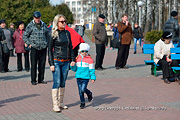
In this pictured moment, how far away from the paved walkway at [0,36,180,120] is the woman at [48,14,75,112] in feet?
1.55

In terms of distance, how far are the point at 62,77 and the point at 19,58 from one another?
22.6 ft

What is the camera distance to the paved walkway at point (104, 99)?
22.2 feet

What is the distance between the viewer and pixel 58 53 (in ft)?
23.3

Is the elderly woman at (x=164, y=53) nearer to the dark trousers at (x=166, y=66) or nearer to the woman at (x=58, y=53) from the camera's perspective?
the dark trousers at (x=166, y=66)

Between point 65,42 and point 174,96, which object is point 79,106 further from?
point 174,96

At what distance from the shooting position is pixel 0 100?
8.38 metres

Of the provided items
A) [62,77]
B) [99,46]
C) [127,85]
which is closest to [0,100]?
[62,77]

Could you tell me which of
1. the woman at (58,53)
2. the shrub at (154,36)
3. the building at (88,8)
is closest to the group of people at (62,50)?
the woman at (58,53)

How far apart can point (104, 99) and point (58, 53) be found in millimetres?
1793

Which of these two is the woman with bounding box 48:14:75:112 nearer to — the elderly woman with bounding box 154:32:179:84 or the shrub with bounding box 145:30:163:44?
the elderly woman with bounding box 154:32:179:84

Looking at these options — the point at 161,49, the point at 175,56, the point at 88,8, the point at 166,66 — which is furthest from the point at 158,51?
the point at 88,8

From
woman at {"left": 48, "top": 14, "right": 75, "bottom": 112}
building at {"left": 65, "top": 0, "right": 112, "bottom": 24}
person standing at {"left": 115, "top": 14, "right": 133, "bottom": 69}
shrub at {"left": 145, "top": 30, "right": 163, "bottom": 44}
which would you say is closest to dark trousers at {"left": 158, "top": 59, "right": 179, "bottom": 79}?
person standing at {"left": 115, "top": 14, "right": 133, "bottom": 69}

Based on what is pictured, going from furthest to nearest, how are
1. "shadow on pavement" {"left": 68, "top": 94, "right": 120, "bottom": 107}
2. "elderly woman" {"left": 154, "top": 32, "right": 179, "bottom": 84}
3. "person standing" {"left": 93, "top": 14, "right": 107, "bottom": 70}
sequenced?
1. "person standing" {"left": 93, "top": 14, "right": 107, "bottom": 70}
2. "elderly woman" {"left": 154, "top": 32, "right": 179, "bottom": 84}
3. "shadow on pavement" {"left": 68, "top": 94, "right": 120, "bottom": 107}

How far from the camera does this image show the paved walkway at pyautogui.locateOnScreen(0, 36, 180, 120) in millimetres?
6762
